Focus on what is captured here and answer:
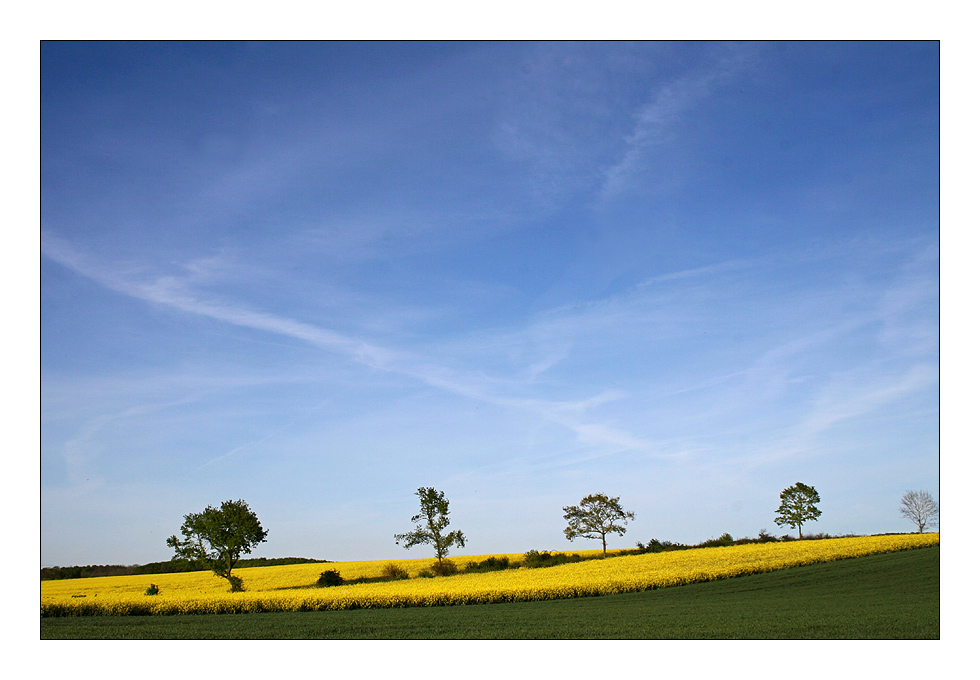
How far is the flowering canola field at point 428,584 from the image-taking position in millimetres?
26969

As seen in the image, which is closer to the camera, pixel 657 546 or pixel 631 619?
pixel 631 619

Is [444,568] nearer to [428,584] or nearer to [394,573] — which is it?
[394,573]

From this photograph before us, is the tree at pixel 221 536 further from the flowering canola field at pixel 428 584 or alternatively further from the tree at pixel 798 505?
the tree at pixel 798 505

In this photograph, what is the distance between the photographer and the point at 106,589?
38.8 metres

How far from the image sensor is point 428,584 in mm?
33188

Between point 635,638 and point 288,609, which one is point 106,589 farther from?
point 635,638

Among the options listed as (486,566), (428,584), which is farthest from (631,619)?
(486,566)

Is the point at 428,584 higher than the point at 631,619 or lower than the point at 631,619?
lower

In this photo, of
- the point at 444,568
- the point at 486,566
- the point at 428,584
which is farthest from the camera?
the point at 486,566

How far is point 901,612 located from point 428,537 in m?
36.7

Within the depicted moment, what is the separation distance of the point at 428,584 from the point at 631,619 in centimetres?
1567

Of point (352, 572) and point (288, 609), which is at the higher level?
point (288, 609)

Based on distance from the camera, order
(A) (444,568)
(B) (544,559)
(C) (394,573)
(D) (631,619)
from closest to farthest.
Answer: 1. (D) (631,619)
2. (C) (394,573)
3. (A) (444,568)
4. (B) (544,559)
